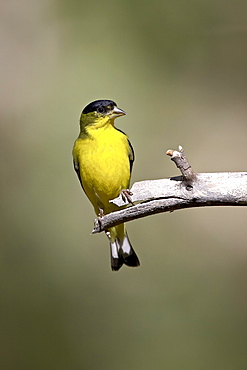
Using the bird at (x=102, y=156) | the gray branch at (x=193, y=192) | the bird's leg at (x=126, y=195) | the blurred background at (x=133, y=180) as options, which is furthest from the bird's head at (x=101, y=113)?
the blurred background at (x=133, y=180)

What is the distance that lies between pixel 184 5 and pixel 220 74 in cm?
90

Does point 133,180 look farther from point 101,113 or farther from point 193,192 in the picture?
point 193,192

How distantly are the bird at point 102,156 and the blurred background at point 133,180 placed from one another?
2.31 metres

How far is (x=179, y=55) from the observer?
746cm

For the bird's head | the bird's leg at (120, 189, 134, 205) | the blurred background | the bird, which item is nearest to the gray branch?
the bird's leg at (120, 189, 134, 205)

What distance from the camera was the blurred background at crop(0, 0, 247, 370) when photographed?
6145 millimetres

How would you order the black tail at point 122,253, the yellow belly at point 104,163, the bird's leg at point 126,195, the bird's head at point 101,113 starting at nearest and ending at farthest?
the bird's leg at point 126,195, the yellow belly at point 104,163, the bird's head at point 101,113, the black tail at point 122,253

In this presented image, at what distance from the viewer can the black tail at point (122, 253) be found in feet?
15.3

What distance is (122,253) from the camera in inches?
184

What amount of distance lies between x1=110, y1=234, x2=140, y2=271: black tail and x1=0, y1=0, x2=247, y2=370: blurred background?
1592mm

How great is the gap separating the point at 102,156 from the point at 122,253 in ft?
3.29

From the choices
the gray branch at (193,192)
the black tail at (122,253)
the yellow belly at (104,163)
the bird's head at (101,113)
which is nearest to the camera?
the gray branch at (193,192)

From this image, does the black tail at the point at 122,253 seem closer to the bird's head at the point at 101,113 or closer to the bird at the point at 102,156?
the bird at the point at 102,156

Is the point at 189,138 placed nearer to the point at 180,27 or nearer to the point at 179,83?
the point at 179,83
